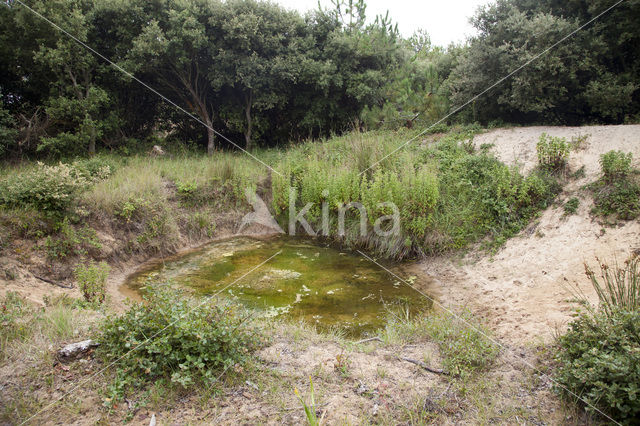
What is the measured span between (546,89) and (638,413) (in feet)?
26.4

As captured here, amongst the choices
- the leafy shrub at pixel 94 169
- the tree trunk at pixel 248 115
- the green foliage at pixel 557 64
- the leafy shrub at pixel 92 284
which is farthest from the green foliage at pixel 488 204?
the tree trunk at pixel 248 115

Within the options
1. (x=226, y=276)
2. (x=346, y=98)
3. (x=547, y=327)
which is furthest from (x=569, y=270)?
(x=346, y=98)

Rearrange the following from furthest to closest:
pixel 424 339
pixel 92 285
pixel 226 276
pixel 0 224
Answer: pixel 226 276
pixel 0 224
pixel 92 285
pixel 424 339

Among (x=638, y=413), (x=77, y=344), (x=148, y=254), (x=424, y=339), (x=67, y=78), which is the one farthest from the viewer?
(x=67, y=78)

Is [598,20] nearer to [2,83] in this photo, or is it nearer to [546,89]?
[546,89]

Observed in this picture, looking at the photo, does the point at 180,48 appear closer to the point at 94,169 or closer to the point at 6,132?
the point at 94,169

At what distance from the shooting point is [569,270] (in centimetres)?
498

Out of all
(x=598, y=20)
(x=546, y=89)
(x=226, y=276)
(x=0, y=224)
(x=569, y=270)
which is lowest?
(x=226, y=276)

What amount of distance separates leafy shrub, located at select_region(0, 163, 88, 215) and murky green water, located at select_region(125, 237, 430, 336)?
1.67 meters

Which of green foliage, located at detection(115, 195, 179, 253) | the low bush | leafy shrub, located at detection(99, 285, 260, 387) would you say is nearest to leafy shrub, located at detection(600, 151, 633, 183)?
the low bush

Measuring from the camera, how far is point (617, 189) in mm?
5699

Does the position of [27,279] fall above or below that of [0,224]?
below

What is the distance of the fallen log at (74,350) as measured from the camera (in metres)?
3.21

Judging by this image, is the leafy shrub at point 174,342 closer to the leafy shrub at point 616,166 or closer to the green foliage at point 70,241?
the green foliage at point 70,241
